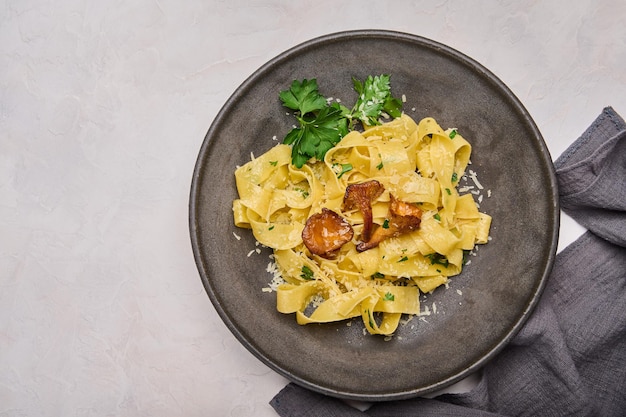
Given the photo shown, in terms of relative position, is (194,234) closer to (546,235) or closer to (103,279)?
(103,279)

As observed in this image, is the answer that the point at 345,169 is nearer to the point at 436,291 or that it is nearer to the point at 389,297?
the point at 389,297

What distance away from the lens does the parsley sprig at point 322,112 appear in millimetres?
3721

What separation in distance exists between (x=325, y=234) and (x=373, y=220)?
0.33 m

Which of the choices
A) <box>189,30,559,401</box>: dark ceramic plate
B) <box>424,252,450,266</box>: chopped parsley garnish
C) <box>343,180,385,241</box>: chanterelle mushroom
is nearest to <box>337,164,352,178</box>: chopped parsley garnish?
<box>343,180,385,241</box>: chanterelle mushroom

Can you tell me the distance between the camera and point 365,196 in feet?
11.9

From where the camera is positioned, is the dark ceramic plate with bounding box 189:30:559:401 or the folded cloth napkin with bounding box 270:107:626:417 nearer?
the dark ceramic plate with bounding box 189:30:559:401

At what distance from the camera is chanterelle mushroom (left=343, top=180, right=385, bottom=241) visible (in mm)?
3588

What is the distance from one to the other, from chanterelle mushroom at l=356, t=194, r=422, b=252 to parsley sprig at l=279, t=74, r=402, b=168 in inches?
21.0

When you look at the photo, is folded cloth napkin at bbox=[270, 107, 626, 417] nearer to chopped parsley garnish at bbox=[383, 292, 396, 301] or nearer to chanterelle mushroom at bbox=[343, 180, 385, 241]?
chopped parsley garnish at bbox=[383, 292, 396, 301]

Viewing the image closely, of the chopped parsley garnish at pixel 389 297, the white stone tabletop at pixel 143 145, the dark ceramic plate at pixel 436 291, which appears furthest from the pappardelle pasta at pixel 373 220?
the white stone tabletop at pixel 143 145

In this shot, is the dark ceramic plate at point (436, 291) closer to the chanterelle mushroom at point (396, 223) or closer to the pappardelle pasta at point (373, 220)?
the pappardelle pasta at point (373, 220)

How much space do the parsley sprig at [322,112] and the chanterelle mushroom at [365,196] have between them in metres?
0.32

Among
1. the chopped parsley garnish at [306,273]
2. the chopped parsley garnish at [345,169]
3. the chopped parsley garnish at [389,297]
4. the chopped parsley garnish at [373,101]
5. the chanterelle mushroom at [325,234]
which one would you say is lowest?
the chopped parsley garnish at [389,297]

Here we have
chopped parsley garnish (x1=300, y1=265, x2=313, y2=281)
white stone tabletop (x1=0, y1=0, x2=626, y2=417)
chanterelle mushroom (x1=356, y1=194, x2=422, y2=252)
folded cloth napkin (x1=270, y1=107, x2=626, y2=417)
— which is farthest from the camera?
white stone tabletop (x1=0, y1=0, x2=626, y2=417)
